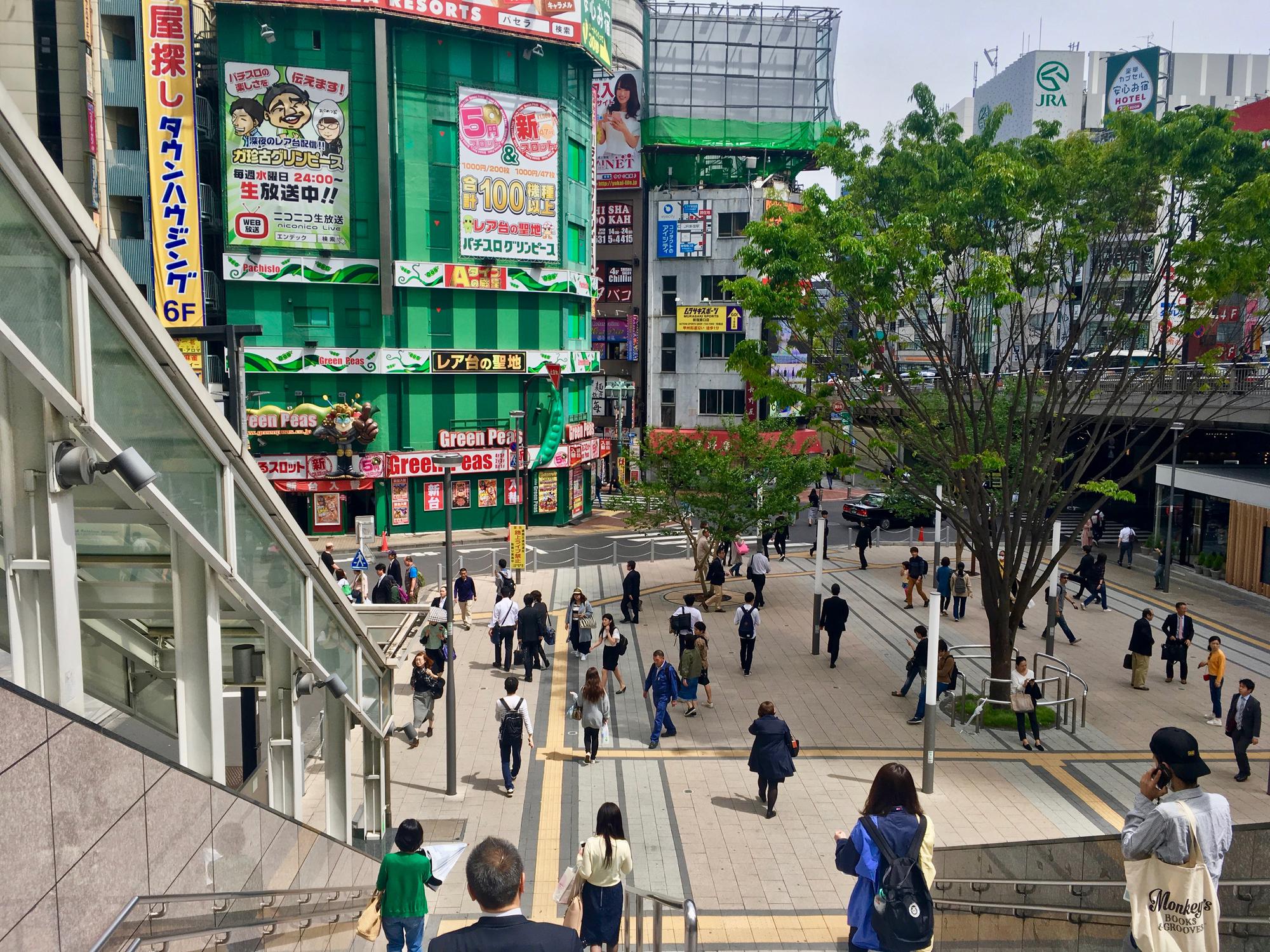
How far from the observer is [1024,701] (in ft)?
49.0

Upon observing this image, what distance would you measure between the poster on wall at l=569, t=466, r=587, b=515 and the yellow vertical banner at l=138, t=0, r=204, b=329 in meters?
14.9

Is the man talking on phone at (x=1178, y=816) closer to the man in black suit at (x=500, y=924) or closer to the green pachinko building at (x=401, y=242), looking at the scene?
the man in black suit at (x=500, y=924)

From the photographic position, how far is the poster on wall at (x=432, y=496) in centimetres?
3666

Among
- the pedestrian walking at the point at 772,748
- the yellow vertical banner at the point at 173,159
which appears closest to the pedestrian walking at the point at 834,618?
the pedestrian walking at the point at 772,748

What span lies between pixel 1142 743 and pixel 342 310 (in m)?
28.3

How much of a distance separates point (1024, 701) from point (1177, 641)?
187 inches

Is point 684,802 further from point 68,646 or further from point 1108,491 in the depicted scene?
point 68,646

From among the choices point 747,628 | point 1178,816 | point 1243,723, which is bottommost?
point 747,628

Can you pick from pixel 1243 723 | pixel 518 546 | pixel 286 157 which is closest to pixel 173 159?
pixel 286 157

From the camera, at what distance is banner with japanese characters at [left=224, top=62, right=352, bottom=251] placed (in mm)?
32969

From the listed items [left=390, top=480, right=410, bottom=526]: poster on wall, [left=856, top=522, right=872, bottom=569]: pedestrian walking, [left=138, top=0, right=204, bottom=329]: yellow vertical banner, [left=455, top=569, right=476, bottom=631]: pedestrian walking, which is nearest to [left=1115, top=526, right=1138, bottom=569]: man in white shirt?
[left=856, top=522, right=872, bottom=569]: pedestrian walking

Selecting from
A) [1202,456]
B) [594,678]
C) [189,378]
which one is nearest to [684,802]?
[594,678]

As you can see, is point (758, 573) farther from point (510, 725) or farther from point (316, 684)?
point (316, 684)

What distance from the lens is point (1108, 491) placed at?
15680mm
